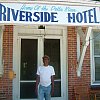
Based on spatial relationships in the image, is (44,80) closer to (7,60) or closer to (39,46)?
(7,60)

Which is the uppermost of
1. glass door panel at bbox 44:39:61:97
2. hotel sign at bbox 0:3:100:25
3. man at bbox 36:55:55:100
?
A: hotel sign at bbox 0:3:100:25

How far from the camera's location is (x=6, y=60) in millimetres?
10391

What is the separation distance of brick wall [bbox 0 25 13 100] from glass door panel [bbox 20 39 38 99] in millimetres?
447

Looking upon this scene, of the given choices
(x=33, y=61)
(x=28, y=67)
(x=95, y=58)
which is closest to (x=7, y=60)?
(x=28, y=67)

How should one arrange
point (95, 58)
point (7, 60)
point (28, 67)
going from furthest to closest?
point (95, 58) → point (28, 67) → point (7, 60)

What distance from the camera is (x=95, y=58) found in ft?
37.0

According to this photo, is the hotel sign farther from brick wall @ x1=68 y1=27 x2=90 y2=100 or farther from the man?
brick wall @ x1=68 y1=27 x2=90 y2=100

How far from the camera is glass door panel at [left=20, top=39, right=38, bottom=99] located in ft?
34.9

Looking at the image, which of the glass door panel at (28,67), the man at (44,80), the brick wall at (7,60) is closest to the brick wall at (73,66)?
the glass door panel at (28,67)

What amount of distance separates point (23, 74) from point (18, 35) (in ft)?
4.19

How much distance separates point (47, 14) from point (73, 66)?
2851 millimetres

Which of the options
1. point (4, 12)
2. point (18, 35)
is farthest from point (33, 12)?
point (18, 35)

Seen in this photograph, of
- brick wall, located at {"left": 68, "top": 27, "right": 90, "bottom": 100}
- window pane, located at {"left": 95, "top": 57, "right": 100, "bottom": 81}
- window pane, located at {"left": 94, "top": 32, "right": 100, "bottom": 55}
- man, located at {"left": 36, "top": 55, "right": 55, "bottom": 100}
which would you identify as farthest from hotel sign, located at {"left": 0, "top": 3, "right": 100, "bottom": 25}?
window pane, located at {"left": 95, "top": 57, "right": 100, "bottom": 81}

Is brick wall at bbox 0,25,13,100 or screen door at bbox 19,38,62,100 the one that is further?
screen door at bbox 19,38,62,100
